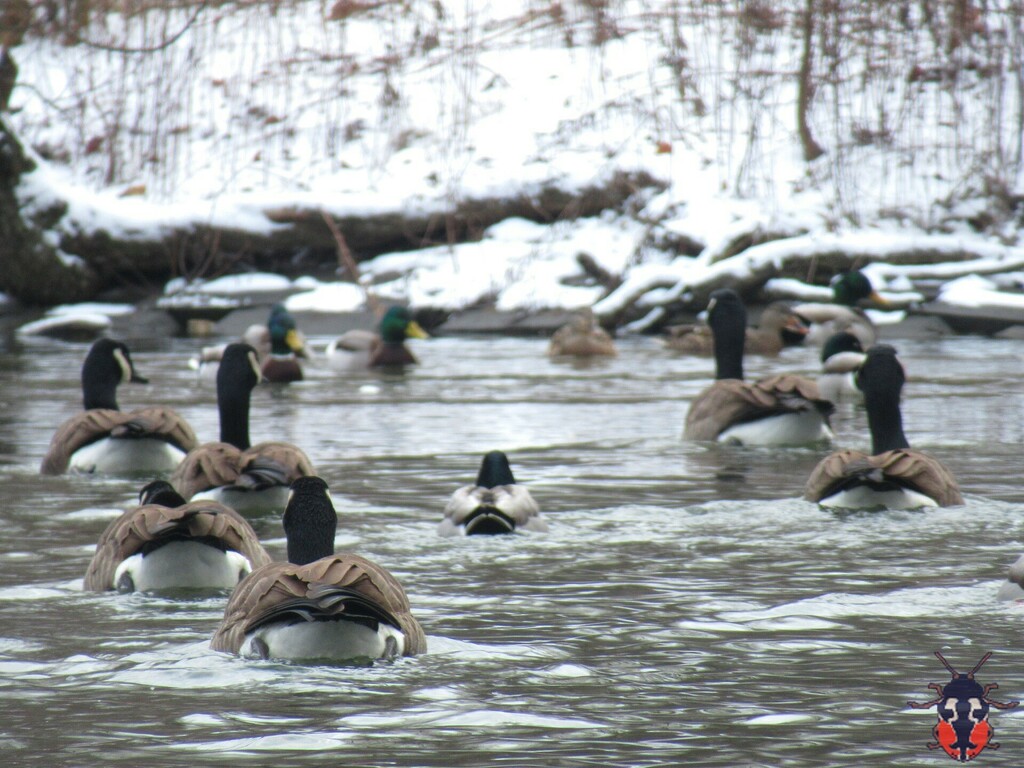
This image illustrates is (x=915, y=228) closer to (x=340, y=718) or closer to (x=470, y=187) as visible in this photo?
(x=470, y=187)

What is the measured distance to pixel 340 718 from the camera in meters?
4.60

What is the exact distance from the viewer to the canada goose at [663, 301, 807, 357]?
2045cm

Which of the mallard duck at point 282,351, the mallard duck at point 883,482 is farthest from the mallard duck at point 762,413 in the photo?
the mallard duck at point 282,351

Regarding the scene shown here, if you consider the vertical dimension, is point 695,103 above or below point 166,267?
above

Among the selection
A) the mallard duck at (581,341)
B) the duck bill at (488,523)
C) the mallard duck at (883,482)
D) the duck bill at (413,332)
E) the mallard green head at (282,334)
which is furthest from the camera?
the duck bill at (413,332)

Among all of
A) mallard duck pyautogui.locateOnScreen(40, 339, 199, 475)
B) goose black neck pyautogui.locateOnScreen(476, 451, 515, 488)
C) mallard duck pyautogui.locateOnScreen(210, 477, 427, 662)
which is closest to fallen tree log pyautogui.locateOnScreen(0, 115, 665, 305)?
mallard duck pyautogui.locateOnScreen(40, 339, 199, 475)

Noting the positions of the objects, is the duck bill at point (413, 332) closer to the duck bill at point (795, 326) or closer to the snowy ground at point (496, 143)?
the snowy ground at point (496, 143)

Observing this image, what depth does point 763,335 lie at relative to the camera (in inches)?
822

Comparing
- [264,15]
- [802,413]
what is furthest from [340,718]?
[264,15]

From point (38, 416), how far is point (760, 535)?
7.85 metres

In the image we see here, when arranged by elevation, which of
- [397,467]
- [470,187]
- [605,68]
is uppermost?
[605,68]

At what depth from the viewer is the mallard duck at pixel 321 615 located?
191 inches

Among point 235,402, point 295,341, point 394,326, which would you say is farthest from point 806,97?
point 235,402

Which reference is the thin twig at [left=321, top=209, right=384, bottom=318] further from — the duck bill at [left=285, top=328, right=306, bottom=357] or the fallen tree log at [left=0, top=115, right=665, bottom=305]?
the duck bill at [left=285, top=328, right=306, bottom=357]
